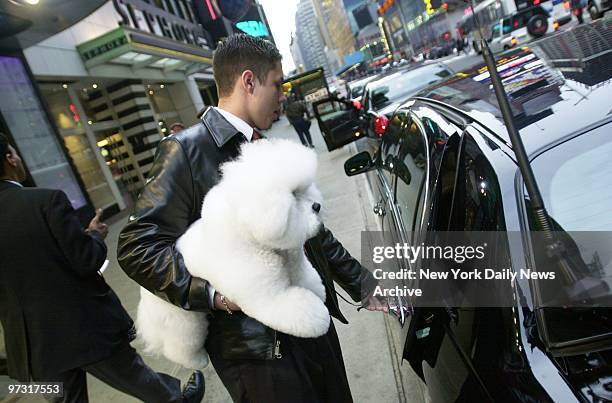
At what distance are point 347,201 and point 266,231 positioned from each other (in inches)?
231

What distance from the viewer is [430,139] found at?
2.06 m

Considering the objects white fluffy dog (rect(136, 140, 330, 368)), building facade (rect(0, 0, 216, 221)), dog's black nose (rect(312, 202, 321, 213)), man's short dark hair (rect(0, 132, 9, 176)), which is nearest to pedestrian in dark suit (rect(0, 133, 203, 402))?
man's short dark hair (rect(0, 132, 9, 176))

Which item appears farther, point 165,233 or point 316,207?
point 165,233

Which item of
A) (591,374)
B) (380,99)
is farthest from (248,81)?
(380,99)

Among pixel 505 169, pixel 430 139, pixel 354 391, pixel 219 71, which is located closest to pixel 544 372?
pixel 505 169

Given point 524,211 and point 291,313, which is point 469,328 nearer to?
point 524,211

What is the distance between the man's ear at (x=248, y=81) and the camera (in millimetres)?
1549

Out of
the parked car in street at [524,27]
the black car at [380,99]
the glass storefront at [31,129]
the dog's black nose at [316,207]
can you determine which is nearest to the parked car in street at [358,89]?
the black car at [380,99]

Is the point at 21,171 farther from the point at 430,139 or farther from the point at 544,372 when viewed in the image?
the point at 544,372

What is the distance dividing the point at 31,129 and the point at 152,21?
34.7 ft

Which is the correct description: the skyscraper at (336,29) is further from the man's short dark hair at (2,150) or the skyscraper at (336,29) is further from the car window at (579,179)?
the car window at (579,179)

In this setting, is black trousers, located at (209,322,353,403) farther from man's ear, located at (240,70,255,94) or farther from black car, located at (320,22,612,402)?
man's ear, located at (240,70,255,94)

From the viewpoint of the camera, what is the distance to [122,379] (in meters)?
2.40

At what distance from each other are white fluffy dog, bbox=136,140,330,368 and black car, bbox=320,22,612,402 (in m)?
0.47
